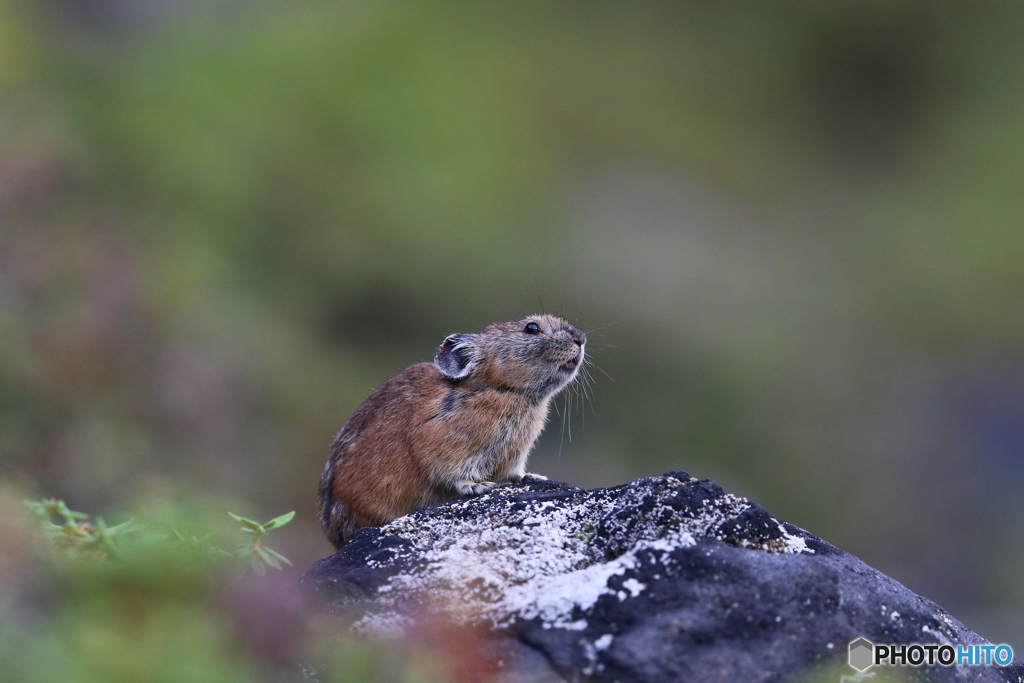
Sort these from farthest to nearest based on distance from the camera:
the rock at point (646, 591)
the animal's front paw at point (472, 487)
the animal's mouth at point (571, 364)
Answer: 1. the animal's mouth at point (571, 364)
2. the animal's front paw at point (472, 487)
3. the rock at point (646, 591)

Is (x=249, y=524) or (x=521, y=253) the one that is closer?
(x=249, y=524)

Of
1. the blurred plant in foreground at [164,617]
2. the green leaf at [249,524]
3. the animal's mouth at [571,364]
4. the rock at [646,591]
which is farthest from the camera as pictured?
the animal's mouth at [571,364]

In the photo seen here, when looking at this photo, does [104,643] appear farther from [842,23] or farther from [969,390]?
[842,23]

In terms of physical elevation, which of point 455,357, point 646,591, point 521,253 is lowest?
point 646,591

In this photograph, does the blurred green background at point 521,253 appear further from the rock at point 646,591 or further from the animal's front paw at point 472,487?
the rock at point 646,591

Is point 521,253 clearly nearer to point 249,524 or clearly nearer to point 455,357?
point 455,357

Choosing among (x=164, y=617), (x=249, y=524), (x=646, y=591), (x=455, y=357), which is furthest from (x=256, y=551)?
(x=455, y=357)

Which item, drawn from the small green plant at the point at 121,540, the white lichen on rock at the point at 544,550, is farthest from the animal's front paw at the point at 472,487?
the small green plant at the point at 121,540
